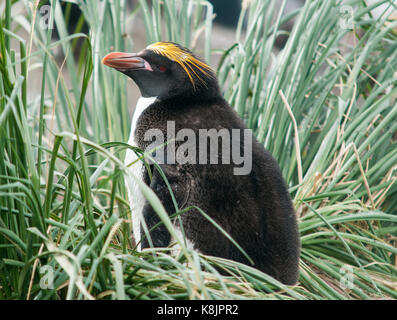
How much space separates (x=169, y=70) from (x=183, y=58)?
0.18 ft

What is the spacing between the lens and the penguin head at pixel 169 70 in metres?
1.61

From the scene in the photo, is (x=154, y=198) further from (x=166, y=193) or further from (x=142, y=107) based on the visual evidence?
(x=142, y=107)

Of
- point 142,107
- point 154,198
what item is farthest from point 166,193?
point 154,198

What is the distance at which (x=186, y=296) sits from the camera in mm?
1156

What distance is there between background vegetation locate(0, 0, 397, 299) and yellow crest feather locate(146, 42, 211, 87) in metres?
0.24

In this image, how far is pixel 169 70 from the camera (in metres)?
1.63

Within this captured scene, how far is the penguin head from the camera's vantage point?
1610 mm

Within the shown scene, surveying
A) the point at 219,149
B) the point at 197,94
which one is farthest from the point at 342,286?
the point at 197,94

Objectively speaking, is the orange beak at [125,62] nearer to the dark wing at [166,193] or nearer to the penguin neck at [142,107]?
the penguin neck at [142,107]

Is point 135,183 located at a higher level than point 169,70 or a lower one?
lower

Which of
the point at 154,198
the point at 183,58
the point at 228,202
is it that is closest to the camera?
the point at 154,198

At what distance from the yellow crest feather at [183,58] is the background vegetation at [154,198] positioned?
0.80ft

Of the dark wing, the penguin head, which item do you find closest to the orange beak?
the penguin head

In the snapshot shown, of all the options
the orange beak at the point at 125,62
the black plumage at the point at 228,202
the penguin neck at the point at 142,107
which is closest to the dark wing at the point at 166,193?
the black plumage at the point at 228,202
